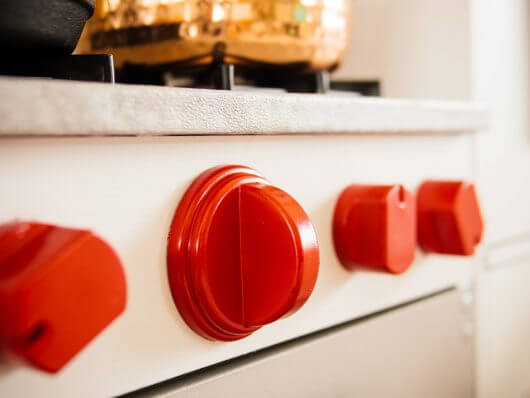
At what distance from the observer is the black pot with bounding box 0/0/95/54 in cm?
30

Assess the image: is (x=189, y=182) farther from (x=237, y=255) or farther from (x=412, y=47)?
(x=412, y=47)

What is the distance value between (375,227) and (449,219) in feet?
0.30

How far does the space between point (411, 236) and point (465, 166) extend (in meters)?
0.20

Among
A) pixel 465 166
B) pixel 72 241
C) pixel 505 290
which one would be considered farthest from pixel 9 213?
pixel 505 290

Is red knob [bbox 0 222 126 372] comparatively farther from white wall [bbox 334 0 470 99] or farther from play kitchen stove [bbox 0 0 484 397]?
white wall [bbox 334 0 470 99]

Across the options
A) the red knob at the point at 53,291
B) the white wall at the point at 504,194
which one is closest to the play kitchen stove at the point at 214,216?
the red knob at the point at 53,291

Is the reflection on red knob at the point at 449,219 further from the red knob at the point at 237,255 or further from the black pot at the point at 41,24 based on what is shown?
the black pot at the point at 41,24

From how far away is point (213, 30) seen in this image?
0.49 meters

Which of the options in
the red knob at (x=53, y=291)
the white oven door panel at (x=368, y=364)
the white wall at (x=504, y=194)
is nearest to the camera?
the red knob at (x=53, y=291)

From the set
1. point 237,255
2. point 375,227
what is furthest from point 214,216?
point 375,227

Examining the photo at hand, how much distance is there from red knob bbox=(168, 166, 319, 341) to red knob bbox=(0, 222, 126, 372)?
68 millimetres

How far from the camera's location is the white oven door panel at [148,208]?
0.30 meters

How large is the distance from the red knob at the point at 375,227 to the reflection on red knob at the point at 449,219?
5 cm

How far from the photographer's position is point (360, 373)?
49 centimetres
